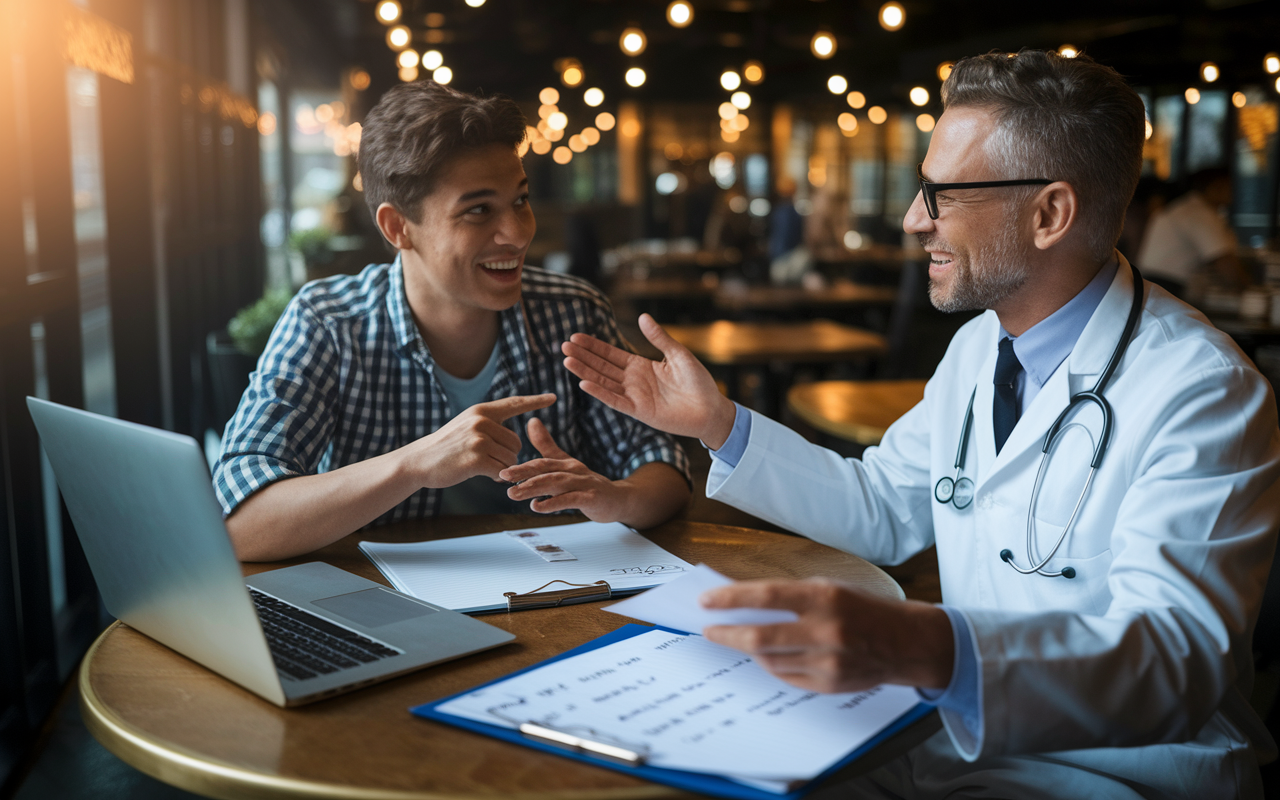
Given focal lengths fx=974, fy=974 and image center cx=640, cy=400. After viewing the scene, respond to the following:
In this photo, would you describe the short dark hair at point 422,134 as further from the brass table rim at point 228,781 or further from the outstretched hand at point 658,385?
the brass table rim at point 228,781

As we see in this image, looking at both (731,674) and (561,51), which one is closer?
(731,674)

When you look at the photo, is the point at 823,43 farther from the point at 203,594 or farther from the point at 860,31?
the point at 203,594

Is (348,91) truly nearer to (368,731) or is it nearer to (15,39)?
(15,39)

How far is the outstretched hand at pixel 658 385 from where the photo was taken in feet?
5.50

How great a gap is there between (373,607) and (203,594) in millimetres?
298

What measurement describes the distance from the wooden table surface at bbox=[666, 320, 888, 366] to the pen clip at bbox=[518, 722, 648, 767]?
12.8ft

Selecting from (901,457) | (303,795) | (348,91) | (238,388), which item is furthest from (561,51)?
(303,795)

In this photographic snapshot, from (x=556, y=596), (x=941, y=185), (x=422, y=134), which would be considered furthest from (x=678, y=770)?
(x=422, y=134)

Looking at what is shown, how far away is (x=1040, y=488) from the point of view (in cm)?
138

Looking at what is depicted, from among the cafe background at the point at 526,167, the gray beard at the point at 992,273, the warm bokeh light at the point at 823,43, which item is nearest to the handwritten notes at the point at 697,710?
the gray beard at the point at 992,273

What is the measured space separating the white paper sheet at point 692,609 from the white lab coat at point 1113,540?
24cm

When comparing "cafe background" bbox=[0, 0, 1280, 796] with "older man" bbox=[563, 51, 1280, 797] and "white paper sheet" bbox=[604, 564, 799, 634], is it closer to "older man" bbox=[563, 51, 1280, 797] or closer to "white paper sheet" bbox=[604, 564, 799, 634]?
"older man" bbox=[563, 51, 1280, 797]

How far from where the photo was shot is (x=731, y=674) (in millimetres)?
1079

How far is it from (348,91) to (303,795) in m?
15.3
